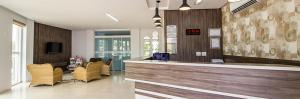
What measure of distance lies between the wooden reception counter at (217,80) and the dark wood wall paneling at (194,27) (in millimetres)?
2702

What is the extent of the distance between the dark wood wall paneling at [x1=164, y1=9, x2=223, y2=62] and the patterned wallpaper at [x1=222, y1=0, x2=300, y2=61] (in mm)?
941

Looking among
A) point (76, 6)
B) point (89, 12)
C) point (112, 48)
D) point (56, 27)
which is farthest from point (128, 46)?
point (76, 6)

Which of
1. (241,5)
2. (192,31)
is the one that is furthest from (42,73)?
(241,5)

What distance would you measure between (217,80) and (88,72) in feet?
23.6

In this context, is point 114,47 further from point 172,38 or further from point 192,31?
point 192,31

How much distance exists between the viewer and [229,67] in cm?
293

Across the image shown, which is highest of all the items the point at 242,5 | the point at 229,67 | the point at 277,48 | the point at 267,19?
the point at 242,5

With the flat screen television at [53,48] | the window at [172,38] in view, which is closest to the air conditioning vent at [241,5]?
the window at [172,38]

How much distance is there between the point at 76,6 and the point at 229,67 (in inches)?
208

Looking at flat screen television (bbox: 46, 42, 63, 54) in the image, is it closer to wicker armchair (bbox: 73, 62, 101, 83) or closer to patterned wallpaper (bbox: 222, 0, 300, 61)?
wicker armchair (bbox: 73, 62, 101, 83)

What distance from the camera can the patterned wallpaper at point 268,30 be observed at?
3225 millimetres

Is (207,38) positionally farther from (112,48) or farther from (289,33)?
(112,48)

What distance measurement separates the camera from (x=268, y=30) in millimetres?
3984

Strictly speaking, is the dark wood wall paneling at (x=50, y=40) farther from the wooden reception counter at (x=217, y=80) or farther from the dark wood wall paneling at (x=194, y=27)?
the wooden reception counter at (x=217, y=80)
